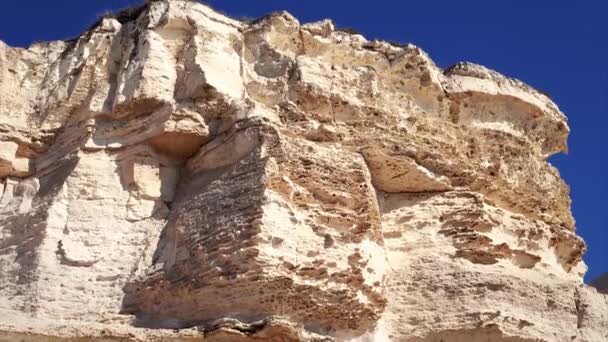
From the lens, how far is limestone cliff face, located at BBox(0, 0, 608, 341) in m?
10.3

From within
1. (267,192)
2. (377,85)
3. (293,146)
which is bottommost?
(267,192)

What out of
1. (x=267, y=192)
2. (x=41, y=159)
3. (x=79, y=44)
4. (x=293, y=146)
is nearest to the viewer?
(x=267, y=192)

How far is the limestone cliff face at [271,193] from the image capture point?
33.8 feet

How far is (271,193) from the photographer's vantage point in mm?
10539

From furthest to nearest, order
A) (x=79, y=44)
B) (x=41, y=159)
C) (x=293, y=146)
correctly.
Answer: (x=79, y=44)
(x=41, y=159)
(x=293, y=146)

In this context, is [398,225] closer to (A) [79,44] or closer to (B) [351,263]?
(B) [351,263]

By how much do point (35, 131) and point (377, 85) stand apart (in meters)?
4.04

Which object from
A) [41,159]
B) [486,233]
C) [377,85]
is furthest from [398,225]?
[41,159]

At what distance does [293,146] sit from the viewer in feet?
36.7

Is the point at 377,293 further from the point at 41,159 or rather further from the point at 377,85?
the point at 41,159

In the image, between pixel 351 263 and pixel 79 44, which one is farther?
pixel 79 44

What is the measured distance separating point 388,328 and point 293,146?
2.14 meters

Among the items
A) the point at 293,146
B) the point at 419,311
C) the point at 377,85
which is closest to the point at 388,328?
the point at 419,311

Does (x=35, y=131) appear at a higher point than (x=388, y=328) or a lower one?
higher
